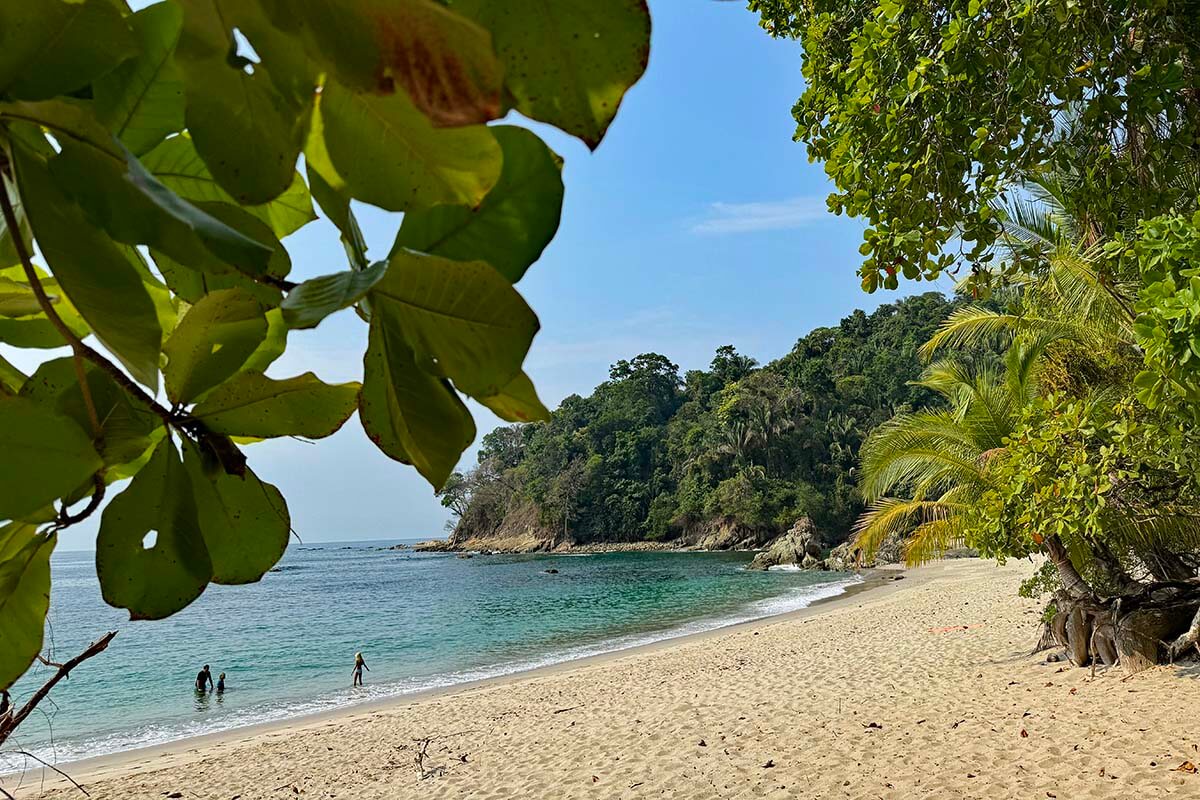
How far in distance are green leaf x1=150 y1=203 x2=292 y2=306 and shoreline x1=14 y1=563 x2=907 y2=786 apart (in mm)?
6247

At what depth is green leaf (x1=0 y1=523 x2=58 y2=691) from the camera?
377 millimetres

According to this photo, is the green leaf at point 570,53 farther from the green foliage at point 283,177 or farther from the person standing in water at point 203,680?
the person standing in water at point 203,680

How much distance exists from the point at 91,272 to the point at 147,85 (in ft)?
0.28

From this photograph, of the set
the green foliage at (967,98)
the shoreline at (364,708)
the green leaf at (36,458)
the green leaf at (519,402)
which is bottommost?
the shoreline at (364,708)

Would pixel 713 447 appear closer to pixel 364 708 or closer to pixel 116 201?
pixel 364 708

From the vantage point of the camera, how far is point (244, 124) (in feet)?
0.83

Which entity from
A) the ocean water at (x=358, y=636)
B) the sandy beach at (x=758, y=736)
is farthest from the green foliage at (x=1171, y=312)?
the ocean water at (x=358, y=636)

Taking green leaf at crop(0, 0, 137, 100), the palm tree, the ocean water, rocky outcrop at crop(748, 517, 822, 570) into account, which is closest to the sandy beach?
the palm tree

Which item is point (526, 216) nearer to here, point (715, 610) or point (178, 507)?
point (178, 507)

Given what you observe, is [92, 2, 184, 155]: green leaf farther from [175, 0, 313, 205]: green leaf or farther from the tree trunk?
the tree trunk

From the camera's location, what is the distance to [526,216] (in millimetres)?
287

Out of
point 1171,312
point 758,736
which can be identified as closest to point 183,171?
point 1171,312

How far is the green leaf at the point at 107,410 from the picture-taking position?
1.14ft

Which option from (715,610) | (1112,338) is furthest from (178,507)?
(715,610)
